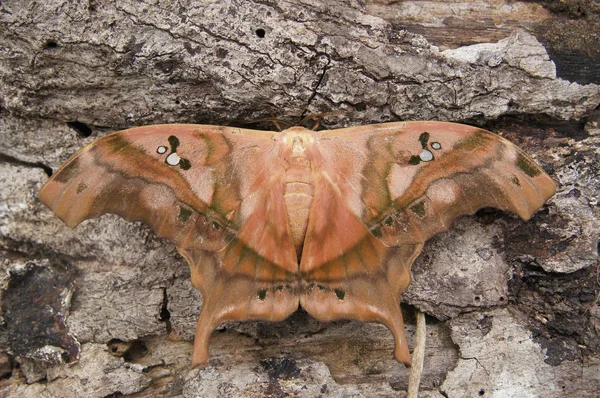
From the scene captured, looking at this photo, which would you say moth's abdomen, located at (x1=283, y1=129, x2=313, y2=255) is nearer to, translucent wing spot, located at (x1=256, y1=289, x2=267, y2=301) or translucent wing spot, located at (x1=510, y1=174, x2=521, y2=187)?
translucent wing spot, located at (x1=256, y1=289, x2=267, y2=301)

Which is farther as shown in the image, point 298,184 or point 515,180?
point 298,184

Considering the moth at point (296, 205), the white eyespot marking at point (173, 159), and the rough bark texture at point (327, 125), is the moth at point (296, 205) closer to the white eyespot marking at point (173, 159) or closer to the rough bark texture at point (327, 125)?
the white eyespot marking at point (173, 159)

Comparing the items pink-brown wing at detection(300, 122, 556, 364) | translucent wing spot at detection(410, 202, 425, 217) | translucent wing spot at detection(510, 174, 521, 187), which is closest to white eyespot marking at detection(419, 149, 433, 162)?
pink-brown wing at detection(300, 122, 556, 364)

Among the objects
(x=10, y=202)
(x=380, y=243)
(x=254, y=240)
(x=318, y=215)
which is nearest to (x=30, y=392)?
(x=10, y=202)

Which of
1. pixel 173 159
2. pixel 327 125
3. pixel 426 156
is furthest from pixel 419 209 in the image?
pixel 173 159

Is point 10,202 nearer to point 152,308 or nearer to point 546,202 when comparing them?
point 152,308

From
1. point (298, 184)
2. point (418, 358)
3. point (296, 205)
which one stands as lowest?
point (418, 358)

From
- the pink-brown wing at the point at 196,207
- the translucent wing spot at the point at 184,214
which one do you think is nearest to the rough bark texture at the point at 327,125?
the pink-brown wing at the point at 196,207

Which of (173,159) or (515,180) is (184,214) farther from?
(515,180)
